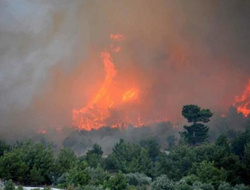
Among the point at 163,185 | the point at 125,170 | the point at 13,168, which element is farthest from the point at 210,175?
the point at 125,170

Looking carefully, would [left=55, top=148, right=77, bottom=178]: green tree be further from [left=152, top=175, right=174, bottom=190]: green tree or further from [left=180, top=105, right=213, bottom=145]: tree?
[left=180, top=105, right=213, bottom=145]: tree

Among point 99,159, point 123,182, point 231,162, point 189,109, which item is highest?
point 189,109

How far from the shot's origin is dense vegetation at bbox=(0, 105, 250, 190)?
131 feet

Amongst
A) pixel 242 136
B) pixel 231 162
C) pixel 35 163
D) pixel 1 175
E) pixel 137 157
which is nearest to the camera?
pixel 1 175

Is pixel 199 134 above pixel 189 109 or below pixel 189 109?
below

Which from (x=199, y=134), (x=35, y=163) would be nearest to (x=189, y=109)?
(x=199, y=134)

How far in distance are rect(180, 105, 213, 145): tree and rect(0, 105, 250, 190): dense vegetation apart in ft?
16.0

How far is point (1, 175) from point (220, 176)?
25172 millimetres

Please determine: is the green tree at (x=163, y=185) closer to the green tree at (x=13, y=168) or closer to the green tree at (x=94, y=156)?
the green tree at (x=13, y=168)

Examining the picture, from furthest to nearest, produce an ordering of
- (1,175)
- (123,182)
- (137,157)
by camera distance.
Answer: (137,157) < (1,175) < (123,182)

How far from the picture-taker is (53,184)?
45.0m

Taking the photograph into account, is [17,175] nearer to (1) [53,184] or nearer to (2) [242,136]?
(1) [53,184]

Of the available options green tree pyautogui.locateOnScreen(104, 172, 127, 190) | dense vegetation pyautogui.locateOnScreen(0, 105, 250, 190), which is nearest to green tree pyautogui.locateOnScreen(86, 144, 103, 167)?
dense vegetation pyautogui.locateOnScreen(0, 105, 250, 190)

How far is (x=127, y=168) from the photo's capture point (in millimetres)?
69125
